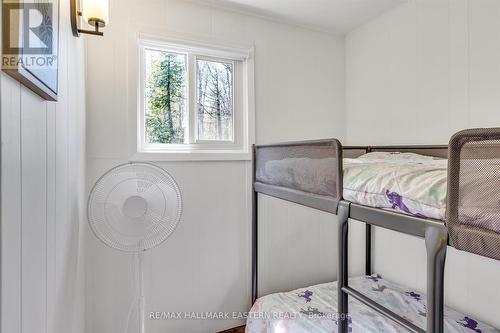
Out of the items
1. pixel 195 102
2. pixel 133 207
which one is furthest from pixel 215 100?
pixel 133 207

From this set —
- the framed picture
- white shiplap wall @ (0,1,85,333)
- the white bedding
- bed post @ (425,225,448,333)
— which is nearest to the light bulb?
white shiplap wall @ (0,1,85,333)

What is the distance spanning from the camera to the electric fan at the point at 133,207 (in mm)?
1244

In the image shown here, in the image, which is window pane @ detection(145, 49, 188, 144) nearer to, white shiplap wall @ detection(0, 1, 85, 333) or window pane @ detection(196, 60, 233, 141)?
window pane @ detection(196, 60, 233, 141)

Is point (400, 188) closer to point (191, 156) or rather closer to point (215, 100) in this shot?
point (191, 156)

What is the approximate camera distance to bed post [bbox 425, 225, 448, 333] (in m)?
0.82

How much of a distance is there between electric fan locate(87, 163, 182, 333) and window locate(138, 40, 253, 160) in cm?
71

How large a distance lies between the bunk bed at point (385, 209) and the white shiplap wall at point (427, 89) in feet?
0.45

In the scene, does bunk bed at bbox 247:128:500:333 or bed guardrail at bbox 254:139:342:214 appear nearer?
bunk bed at bbox 247:128:500:333

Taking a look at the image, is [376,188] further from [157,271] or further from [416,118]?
[157,271]
